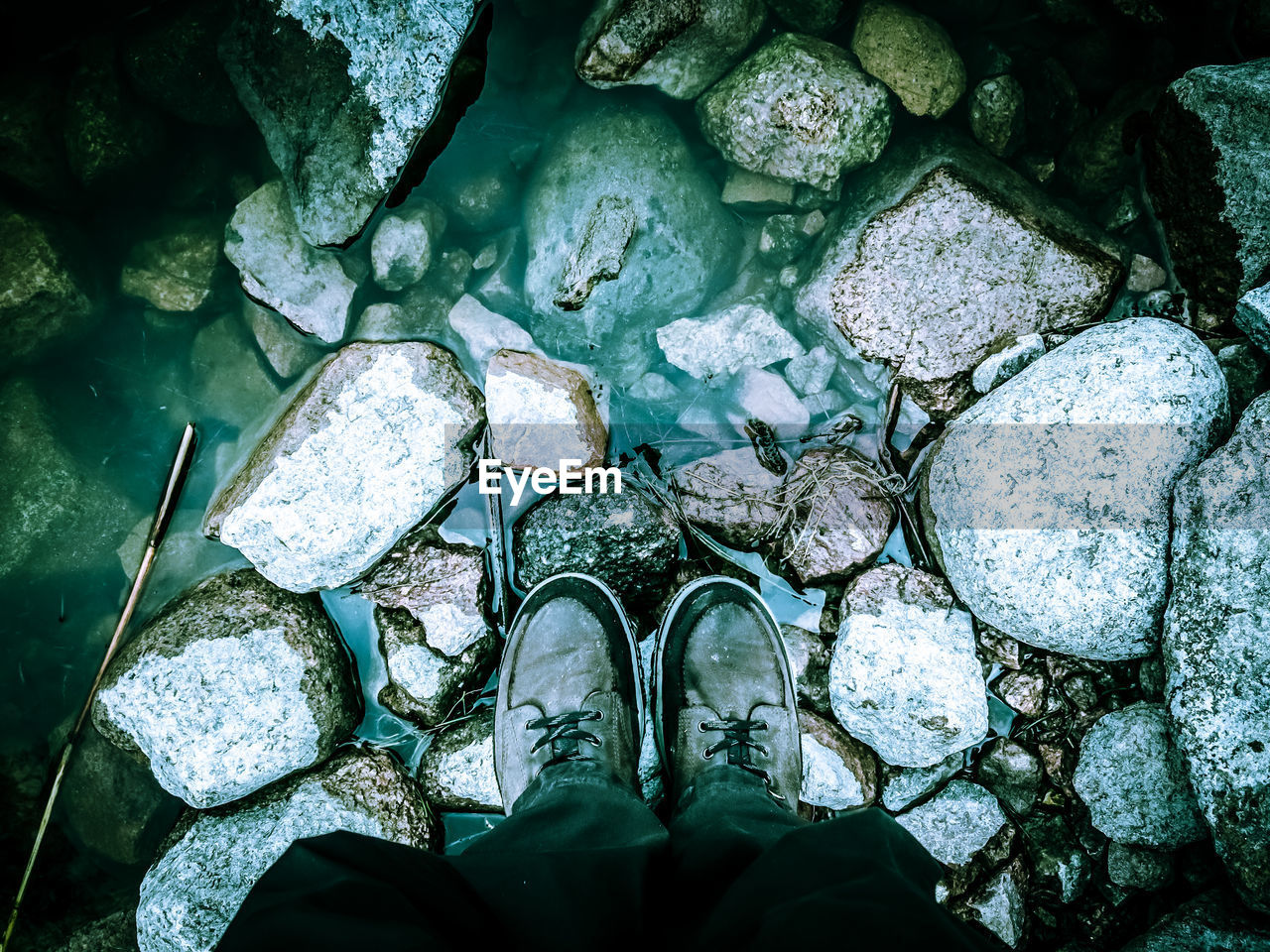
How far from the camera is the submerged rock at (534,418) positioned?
2.54 metres

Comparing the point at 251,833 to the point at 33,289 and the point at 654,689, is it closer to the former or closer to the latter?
the point at 654,689

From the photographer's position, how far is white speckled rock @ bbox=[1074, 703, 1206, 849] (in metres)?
2.28

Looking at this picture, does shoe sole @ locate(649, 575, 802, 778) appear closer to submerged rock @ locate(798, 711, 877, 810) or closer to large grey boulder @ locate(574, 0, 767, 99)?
submerged rock @ locate(798, 711, 877, 810)

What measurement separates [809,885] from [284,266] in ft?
9.49

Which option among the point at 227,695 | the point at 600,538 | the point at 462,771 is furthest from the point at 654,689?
the point at 227,695

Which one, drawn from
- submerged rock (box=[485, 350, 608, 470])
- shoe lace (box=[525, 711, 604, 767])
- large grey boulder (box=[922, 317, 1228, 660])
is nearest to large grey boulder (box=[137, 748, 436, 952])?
shoe lace (box=[525, 711, 604, 767])

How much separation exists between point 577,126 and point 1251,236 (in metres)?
2.63

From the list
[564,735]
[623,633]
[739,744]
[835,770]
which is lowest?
[835,770]

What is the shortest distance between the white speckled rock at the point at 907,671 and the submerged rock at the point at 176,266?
307 centimetres

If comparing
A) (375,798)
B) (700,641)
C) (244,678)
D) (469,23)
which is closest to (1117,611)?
(700,641)

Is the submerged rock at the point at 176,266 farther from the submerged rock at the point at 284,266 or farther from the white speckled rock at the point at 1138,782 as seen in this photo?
the white speckled rock at the point at 1138,782

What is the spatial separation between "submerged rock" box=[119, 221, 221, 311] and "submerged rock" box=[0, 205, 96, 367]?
200 mm

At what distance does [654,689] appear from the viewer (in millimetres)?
2658

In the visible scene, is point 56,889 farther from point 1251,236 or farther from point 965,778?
point 1251,236
